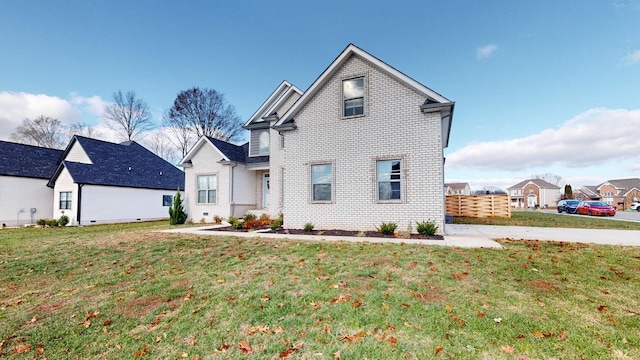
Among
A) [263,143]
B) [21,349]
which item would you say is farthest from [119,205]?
[21,349]

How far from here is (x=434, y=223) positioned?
961 cm

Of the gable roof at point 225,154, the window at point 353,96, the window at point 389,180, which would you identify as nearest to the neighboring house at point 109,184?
the gable roof at point 225,154

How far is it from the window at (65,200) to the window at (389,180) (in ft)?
72.3

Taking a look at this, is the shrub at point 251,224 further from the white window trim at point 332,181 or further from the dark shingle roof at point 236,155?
the dark shingle roof at point 236,155

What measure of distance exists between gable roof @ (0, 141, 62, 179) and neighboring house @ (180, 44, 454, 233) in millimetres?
22187

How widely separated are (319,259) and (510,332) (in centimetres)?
393

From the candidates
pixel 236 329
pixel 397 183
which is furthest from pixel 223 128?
pixel 236 329

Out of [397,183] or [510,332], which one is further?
[397,183]

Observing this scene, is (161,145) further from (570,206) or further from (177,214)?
(570,206)

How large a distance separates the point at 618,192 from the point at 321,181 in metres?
78.6

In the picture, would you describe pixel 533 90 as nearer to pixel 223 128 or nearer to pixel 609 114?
pixel 609 114

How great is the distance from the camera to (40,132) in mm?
33000

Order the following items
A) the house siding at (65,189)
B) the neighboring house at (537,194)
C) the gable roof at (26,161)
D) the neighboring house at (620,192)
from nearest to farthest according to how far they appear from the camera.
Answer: the house siding at (65,189), the gable roof at (26,161), the neighboring house at (620,192), the neighboring house at (537,194)

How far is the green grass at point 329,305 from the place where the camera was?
289 cm
